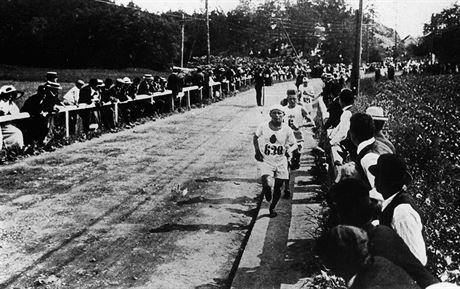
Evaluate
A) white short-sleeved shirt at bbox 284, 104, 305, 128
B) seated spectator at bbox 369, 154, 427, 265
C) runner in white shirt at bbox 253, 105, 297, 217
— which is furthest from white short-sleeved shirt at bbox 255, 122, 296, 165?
seated spectator at bbox 369, 154, 427, 265

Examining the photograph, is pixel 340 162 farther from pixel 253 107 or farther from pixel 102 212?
pixel 253 107

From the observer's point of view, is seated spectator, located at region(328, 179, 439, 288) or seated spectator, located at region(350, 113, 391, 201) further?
seated spectator, located at region(350, 113, 391, 201)

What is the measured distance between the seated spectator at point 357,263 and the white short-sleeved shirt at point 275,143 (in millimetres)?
4914

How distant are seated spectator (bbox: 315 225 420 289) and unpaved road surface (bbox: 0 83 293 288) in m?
2.88

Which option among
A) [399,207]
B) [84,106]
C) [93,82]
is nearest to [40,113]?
[84,106]

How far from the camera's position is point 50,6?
75562 mm

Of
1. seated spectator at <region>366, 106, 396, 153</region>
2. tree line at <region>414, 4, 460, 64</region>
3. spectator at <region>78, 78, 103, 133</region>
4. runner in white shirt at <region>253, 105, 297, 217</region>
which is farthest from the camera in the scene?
tree line at <region>414, 4, 460, 64</region>

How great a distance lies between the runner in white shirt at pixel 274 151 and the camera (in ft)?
25.2

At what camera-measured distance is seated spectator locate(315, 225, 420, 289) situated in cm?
273

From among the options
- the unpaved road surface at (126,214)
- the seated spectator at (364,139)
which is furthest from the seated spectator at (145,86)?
the seated spectator at (364,139)

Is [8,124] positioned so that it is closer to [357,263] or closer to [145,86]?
[145,86]

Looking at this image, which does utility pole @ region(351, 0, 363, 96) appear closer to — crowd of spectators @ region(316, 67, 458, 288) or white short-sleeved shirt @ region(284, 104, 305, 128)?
white short-sleeved shirt @ region(284, 104, 305, 128)

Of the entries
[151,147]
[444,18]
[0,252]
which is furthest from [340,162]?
[444,18]

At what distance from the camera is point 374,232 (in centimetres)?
303
